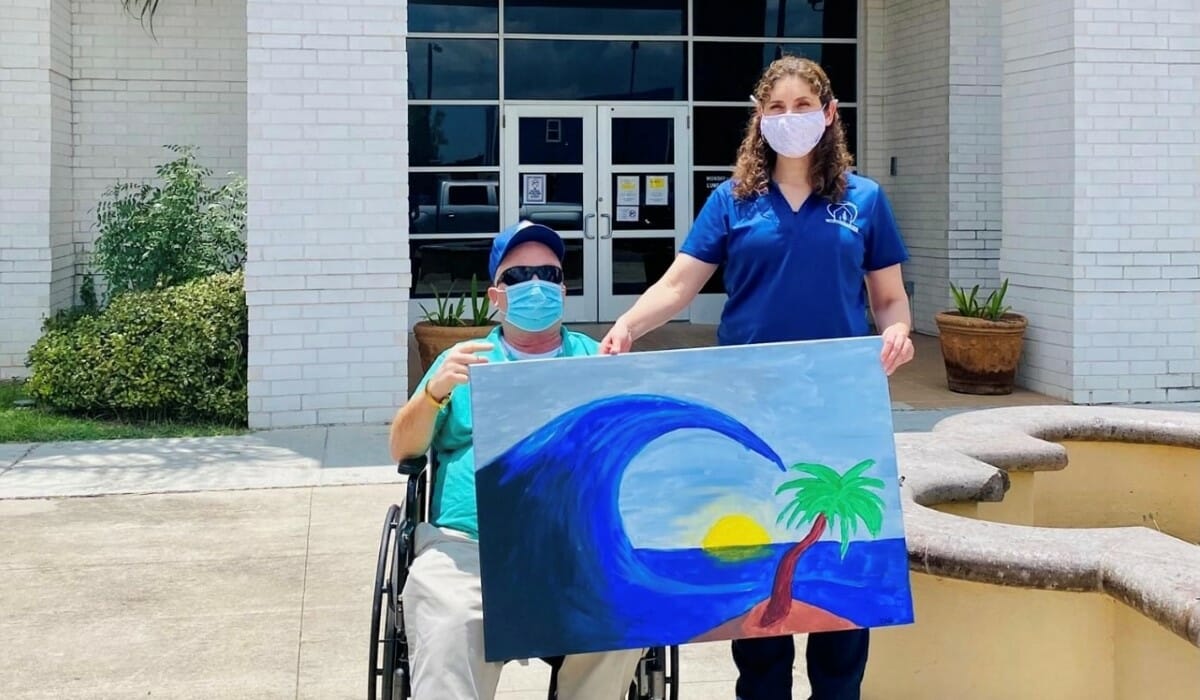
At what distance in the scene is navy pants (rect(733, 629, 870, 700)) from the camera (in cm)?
358

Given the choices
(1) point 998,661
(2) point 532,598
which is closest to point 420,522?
(2) point 532,598

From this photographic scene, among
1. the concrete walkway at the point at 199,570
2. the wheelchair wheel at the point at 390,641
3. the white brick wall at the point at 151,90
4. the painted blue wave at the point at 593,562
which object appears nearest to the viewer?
the painted blue wave at the point at 593,562

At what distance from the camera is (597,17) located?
1480 cm

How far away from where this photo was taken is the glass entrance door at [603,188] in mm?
14695

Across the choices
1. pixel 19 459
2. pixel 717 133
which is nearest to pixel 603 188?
pixel 717 133

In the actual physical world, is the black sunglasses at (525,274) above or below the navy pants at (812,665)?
above

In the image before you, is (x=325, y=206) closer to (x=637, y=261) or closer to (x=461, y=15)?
(x=461, y=15)

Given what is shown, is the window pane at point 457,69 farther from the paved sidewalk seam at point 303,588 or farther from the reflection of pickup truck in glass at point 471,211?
the paved sidewalk seam at point 303,588

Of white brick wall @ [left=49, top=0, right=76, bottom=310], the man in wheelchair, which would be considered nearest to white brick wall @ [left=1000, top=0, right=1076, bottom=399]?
the man in wheelchair

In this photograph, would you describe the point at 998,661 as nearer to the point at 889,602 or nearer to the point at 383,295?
the point at 889,602

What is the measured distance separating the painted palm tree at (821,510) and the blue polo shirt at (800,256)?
1.77ft

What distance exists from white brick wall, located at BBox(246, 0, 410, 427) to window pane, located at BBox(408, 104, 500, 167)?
5.20 meters

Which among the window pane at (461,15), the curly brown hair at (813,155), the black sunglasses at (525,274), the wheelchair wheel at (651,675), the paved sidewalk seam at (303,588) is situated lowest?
the paved sidewalk seam at (303,588)

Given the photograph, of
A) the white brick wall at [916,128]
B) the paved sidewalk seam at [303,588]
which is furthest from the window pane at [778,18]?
the paved sidewalk seam at [303,588]
